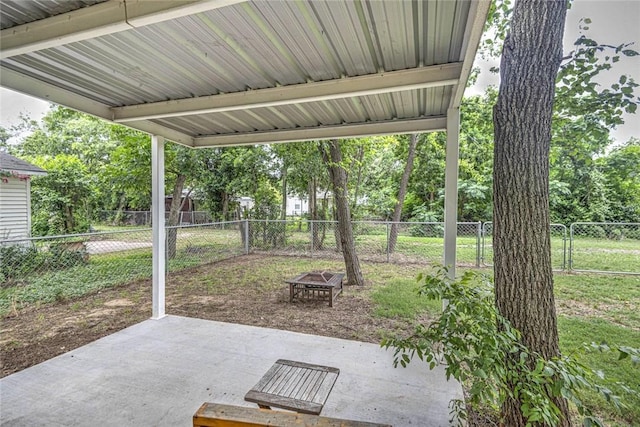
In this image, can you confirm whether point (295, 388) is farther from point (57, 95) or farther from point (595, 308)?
point (595, 308)

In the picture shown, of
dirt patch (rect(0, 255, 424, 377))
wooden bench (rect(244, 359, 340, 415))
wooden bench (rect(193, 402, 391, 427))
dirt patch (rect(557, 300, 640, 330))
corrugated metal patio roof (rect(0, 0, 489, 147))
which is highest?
corrugated metal patio roof (rect(0, 0, 489, 147))

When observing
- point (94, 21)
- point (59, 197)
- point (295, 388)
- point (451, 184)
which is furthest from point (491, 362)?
point (59, 197)

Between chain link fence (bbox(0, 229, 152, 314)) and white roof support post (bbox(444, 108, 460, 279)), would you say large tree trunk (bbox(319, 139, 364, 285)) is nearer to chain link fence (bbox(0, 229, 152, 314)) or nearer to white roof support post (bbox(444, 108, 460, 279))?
white roof support post (bbox(444, 108, 460, 279))

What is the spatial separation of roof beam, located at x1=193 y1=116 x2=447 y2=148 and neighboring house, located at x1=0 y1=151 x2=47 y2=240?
5.63 meters

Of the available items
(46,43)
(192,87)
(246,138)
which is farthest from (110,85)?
(246,138)

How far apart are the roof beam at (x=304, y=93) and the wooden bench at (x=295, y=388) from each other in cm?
210

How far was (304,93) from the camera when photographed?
2629mm

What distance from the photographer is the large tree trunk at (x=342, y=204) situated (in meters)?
5.86

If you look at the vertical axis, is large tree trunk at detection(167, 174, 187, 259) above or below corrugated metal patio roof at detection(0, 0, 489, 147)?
below

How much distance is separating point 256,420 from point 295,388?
1.65 feet

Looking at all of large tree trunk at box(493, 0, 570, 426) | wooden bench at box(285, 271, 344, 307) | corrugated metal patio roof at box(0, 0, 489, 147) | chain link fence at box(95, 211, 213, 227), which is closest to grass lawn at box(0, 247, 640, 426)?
wooden bench at box(285, 271, 344, 307)

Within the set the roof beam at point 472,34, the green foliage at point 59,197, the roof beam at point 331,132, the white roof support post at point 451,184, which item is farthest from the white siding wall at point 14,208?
the roof beam at point 472,34

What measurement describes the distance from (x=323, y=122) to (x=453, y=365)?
9.90 feet

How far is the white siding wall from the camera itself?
6.64 metres
